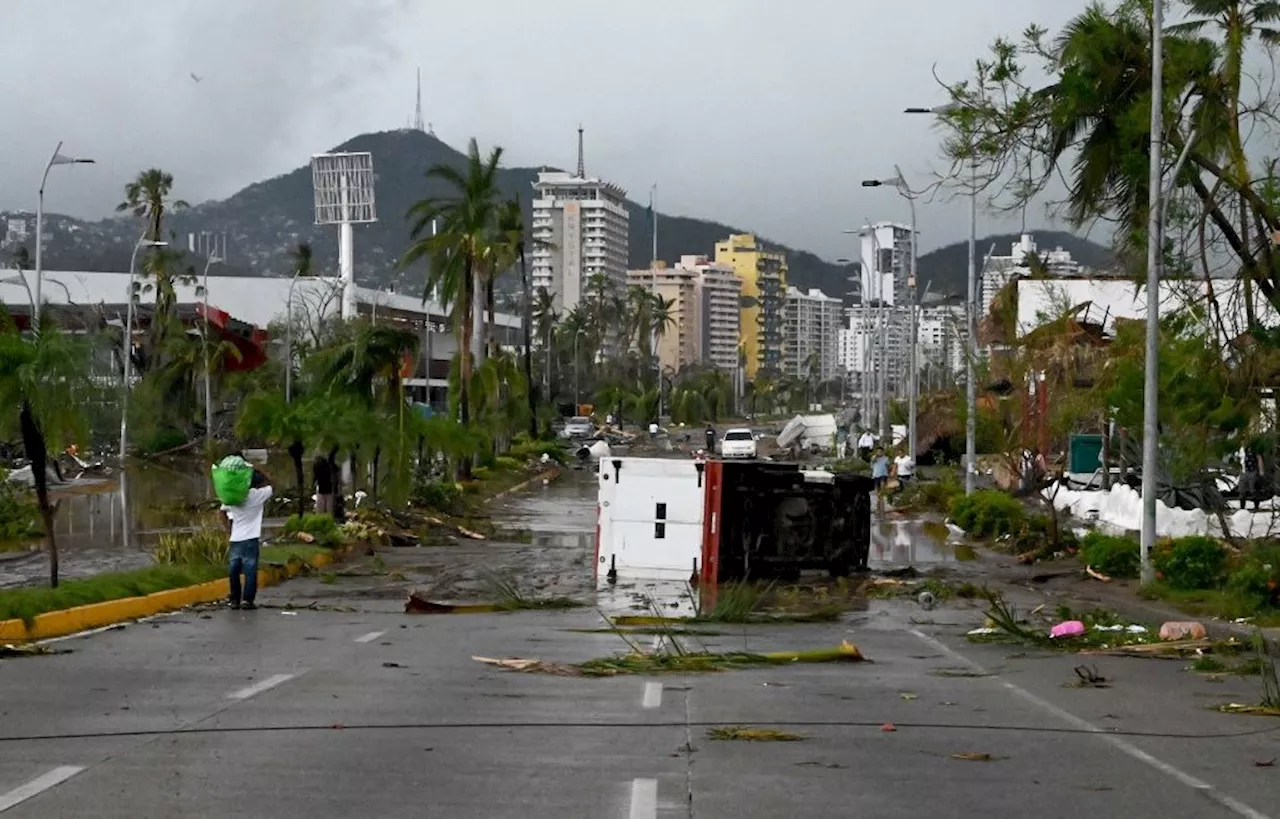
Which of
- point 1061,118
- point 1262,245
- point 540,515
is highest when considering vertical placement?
point 1061,118

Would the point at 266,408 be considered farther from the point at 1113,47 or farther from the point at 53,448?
the point at 1113,47

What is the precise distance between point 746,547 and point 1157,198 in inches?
301

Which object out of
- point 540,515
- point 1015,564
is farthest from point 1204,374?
point 540,515

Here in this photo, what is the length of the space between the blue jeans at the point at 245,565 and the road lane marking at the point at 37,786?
1193cm

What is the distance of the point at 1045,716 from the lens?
12.7 metres

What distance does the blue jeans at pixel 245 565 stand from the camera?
854 inches

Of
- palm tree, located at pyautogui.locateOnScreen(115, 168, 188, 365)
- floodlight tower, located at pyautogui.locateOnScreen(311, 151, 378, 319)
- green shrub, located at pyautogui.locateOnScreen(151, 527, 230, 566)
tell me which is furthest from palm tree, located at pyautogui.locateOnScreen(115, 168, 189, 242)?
floodlight tower, located at pyautogui.locateOnScreen(311, 151, 378, 319)

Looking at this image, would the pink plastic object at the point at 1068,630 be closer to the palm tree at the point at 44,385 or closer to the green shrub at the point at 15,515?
the palm tree at the point at 44,385

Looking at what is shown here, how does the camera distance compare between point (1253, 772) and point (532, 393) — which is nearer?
point (1253, 772)

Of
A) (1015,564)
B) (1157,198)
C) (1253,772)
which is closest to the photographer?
(1253,772)

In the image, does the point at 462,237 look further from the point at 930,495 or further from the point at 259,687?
the point at 259,687

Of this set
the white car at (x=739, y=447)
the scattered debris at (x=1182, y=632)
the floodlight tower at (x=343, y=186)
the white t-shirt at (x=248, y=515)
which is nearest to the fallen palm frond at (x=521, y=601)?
the white t-shirt at (x=248, y=515)

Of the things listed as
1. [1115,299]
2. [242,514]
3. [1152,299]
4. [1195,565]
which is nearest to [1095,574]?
[1195,565]

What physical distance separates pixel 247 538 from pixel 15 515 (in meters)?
16.9
